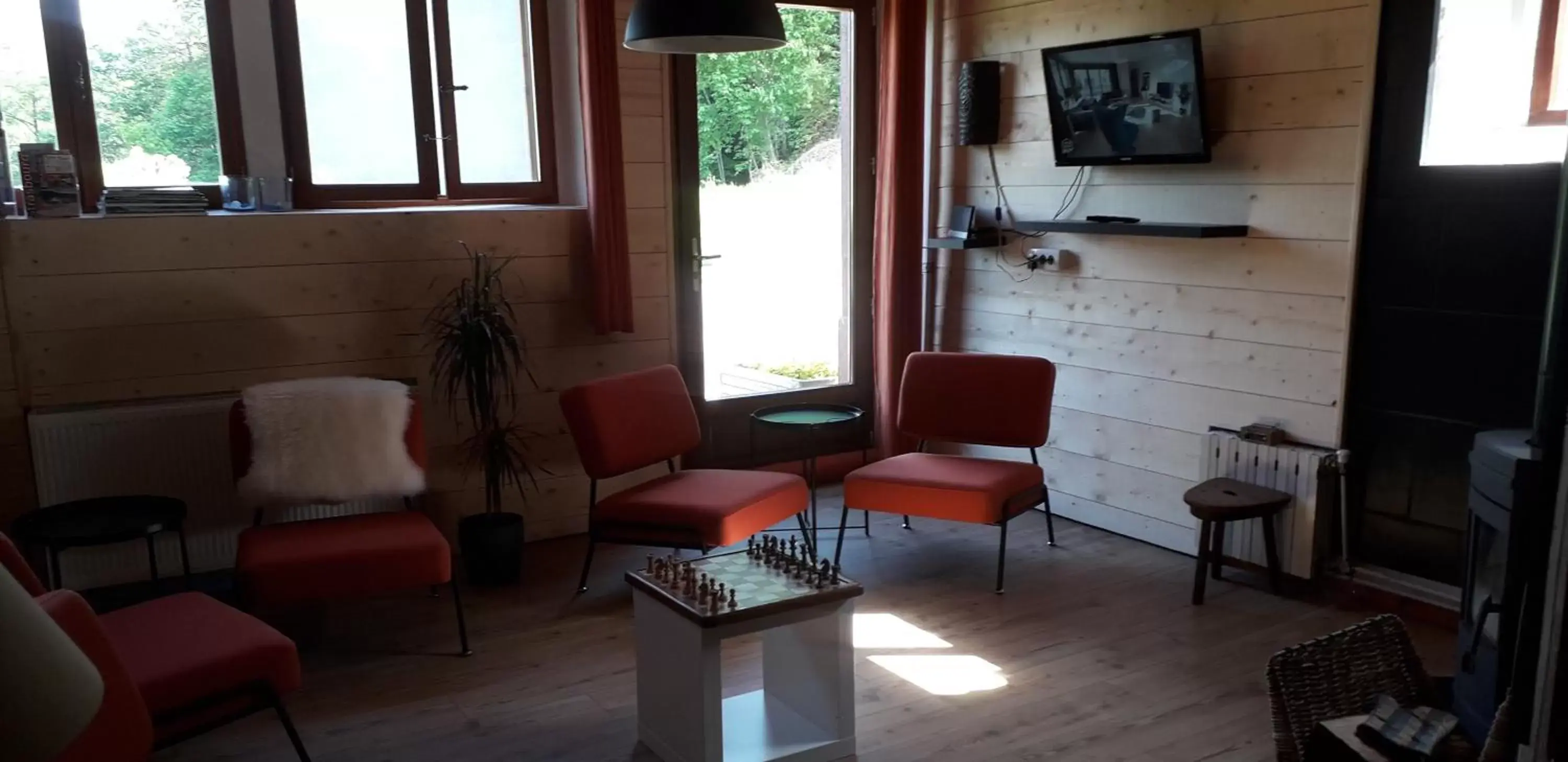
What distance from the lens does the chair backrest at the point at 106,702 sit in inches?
78.8

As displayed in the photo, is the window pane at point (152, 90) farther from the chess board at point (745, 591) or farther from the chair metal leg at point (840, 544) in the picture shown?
the chair metal leg at point (840, 544)

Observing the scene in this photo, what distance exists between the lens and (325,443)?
143 inches

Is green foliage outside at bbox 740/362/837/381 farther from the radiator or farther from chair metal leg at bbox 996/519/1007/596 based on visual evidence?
the radiator

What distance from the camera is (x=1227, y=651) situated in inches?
141

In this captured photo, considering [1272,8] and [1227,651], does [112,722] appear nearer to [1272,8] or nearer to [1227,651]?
[1227,651]

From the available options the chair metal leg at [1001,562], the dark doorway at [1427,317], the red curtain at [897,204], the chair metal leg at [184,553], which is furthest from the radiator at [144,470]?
the dark doorway at [1427,317]

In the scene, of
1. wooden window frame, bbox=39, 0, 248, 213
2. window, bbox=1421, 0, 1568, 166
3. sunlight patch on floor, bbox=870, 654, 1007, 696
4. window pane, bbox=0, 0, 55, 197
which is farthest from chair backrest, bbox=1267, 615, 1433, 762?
window pane, bbox=0, 0, 55, 197

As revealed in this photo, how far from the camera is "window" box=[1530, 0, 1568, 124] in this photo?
3.28m

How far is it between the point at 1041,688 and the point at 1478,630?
44.5 inches

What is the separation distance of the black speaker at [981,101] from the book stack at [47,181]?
343cm

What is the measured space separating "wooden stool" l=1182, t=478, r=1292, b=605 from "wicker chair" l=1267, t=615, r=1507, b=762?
1.05 meters

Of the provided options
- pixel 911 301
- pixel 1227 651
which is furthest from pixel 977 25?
pixel 1227 651

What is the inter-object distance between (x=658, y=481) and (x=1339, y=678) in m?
2.37

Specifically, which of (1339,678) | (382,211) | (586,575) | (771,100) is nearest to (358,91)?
(382,211)
